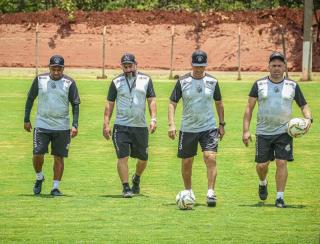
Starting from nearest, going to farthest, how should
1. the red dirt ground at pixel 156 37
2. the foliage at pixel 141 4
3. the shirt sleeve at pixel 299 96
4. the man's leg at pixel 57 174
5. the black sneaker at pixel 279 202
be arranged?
the black sneaker at pixel 279 202 < the shirt sleeve at pixel 299 96 < the man's leg at pixel 57 174 < the red dirt ground at pixel 156 37 < the foliage at pixel 141 4

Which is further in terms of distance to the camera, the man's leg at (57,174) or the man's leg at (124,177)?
the man's leg at (57,174)

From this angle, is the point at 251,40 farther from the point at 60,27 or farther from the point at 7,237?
the point at 7,237

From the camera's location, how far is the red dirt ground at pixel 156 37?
185 ft

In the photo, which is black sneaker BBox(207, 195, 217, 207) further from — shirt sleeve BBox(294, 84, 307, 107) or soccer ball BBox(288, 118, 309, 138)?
shirt sleeve BBox(294, 84, 307, 107)

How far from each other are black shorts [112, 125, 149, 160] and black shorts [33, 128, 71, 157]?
0.80 m

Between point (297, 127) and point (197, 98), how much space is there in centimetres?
158

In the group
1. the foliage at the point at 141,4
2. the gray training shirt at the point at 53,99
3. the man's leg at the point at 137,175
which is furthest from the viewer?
the foliage at the point at 141,4

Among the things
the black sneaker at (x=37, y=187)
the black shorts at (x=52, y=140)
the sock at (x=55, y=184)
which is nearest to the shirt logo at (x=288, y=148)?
the black shorts at (x=52, y=140)

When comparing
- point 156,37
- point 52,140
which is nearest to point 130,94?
point 52,140

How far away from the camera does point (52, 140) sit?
17.0 m

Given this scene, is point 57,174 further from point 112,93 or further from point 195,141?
point 195,141

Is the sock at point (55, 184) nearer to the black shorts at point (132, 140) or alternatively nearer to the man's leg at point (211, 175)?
the black shorts at point (132, 140)

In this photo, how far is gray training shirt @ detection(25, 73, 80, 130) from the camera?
16953 millimetres

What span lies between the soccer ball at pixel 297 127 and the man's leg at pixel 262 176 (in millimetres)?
640
